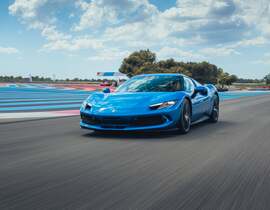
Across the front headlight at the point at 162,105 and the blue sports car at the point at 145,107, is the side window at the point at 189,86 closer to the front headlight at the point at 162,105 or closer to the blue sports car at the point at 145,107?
the blue sports car at the point at 145,107

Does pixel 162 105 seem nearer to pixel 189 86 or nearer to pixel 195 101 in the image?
pixel 195 101

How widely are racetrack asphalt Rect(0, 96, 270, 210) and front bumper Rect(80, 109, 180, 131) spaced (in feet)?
0.61

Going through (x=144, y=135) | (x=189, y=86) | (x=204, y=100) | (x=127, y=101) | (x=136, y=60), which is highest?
(x=136, y=60)

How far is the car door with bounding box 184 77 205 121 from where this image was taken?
804 centimetres

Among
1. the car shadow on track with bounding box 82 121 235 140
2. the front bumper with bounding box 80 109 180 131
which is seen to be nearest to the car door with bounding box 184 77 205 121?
the car shadow on track with bounding box 82 121 235 140

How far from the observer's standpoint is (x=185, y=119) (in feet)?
24.3

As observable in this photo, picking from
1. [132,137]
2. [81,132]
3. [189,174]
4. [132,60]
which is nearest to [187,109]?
[132,137]

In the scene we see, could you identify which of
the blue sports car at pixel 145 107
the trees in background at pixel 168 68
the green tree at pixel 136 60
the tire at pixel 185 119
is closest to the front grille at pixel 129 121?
the blue sports car at pixel 145 107

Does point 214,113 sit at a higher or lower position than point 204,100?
lower

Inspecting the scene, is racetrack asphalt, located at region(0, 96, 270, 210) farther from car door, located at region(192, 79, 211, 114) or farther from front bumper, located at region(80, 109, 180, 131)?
car door, located at region(192, 79, 211, 114)

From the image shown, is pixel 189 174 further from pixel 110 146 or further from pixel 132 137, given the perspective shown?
pixel 132 137

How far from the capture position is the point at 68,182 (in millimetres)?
3646

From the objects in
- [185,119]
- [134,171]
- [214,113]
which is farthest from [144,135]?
[214,113]

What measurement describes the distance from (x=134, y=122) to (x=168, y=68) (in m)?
81.6
